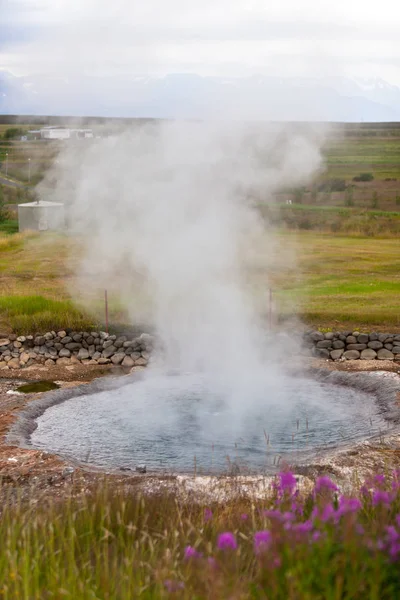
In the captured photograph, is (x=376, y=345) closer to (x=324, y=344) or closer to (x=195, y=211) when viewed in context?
(x=324, y=344)

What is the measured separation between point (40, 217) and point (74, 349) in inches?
788

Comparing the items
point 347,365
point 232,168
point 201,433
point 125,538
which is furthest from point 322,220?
point 125,538

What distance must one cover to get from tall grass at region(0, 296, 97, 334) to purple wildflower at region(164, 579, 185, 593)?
14.2 metres

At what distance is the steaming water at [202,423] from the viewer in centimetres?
1012

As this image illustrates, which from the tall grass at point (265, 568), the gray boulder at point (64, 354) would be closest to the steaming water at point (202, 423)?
the gray boulder at point (64, 354)

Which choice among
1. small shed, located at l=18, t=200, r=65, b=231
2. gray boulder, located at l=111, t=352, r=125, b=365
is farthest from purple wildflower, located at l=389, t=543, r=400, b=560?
small shed, located at l=18, t=200, r=65, b=231

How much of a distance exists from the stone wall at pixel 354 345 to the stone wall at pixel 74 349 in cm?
371

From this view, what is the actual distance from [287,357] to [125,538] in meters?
10.9

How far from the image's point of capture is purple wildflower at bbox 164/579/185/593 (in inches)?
145

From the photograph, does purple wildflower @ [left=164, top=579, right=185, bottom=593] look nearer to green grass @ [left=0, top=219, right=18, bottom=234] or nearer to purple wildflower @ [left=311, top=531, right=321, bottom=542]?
purple wildflower @ [left=311, top=531, right=321, bottom=542]

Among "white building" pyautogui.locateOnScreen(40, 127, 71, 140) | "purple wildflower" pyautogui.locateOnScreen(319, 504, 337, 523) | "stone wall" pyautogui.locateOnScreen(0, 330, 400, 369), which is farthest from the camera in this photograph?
"white building" pyautogui.locateOnScreen(40, 127, 71, 140)

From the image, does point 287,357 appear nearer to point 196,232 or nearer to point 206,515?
point 196,232

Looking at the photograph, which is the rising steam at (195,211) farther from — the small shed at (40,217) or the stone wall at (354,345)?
the small shed at (40,217)

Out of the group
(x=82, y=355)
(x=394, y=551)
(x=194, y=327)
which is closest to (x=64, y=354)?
(x=82, y=355)
